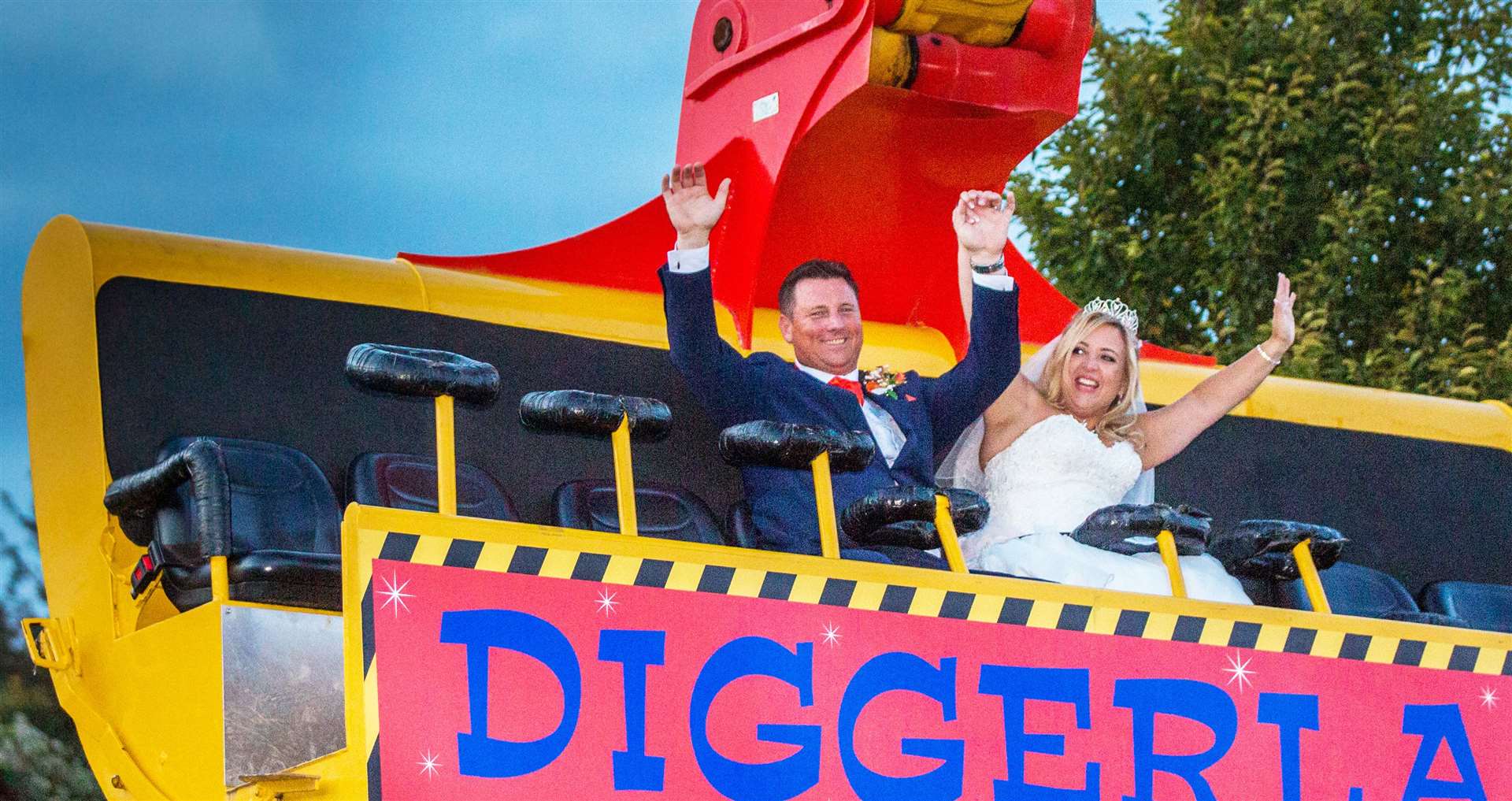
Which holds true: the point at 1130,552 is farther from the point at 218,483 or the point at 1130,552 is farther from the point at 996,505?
the point at 218,483

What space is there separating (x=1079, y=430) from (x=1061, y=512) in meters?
0.26

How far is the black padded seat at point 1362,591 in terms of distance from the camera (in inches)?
207

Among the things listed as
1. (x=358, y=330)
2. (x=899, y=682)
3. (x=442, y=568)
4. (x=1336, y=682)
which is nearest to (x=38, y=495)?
(x=358, y=330)

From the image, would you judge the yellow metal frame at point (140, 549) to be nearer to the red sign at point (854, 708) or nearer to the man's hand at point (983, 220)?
the red sign at point (854, 708)

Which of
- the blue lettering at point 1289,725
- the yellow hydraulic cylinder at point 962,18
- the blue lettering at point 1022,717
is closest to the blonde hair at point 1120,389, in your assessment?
the yellow hydraulic cylinder at point 962,18

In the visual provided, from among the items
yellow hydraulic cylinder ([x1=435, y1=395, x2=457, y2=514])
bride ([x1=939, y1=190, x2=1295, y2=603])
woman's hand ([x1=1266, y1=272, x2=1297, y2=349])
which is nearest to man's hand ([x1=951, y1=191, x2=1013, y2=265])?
bride ([x1=939, y1=190, x2=1295, y2=603])

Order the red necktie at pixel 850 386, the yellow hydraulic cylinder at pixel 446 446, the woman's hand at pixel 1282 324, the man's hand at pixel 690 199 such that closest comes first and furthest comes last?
the yellow hydraulic cylinder at pixel 446 446
the man's hand at pixel 690 199
the red necktie at pixel 850 386
the woman's hand at pixel 1282 324

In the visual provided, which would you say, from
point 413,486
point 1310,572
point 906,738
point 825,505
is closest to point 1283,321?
point 1310,572

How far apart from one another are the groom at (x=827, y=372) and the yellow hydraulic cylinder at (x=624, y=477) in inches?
33.3

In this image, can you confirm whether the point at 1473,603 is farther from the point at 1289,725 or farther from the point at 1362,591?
the point at 1289,725

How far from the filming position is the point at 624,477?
3143 millimetres

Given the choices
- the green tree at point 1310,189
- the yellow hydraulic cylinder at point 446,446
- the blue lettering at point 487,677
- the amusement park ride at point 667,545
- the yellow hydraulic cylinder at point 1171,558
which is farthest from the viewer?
the green tree at point 1310,189

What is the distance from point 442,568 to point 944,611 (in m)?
0.90

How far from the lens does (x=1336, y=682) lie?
343cm
